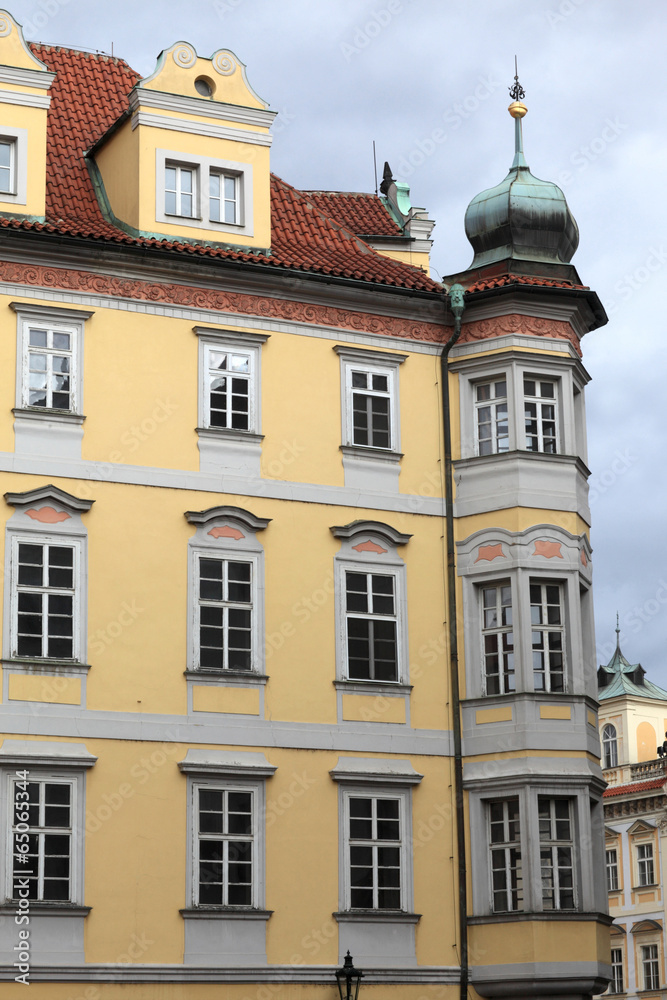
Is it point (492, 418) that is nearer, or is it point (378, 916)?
point (378, 916)

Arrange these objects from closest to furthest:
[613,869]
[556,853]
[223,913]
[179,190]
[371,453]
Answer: [223,913] → [556,853] → [371,453] → [179,190] → [613,869]

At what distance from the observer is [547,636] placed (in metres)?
25.3

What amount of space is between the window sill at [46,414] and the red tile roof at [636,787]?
3986 centimetres

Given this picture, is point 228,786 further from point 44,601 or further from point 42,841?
point 44,601

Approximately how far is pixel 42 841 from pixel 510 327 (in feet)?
35.1

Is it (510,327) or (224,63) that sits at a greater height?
(224,63)

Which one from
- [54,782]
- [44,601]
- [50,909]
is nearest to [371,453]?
[44,601]

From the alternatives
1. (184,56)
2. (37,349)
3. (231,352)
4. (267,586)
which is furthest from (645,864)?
(37,349)

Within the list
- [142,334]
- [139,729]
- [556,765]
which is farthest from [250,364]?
[556,765]

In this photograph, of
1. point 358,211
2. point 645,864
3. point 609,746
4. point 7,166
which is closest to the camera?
point 7,166

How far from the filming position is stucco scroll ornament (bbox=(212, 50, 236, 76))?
26344mm

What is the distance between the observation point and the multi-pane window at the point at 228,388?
974 inches

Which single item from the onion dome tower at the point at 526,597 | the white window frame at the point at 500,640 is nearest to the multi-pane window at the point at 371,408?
the onion dome tower at the point at 526,597

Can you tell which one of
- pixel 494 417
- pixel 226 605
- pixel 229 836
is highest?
pixel 494 417
